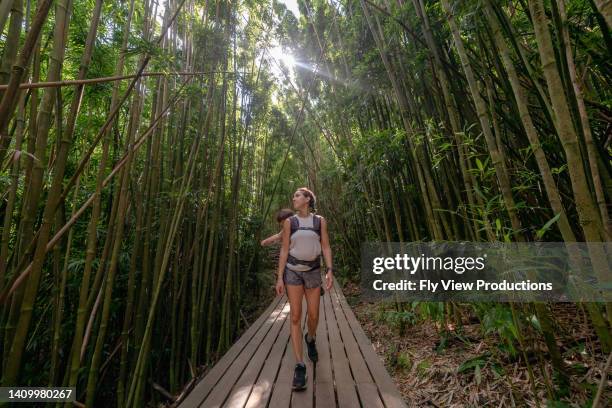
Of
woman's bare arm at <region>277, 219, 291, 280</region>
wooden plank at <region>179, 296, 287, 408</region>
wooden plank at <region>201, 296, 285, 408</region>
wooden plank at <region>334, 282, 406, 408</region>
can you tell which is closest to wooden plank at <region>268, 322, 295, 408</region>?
wooden plank at <region>201, 296, 285, 408</region>

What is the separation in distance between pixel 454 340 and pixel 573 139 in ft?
4.89

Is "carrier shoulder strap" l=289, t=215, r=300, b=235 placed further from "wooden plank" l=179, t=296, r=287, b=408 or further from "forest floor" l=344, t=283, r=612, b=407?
"forest floor" l=344, t=283, r=612, b=407

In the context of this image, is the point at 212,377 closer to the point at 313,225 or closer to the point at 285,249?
the point at 285,249

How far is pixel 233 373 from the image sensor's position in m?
1.76

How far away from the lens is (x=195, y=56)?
2564 mm

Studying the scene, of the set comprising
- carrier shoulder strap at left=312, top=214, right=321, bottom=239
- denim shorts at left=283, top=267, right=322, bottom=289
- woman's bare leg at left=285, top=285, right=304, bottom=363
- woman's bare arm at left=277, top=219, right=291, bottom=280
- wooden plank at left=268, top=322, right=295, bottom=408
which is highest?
carrier shoulder strap at left=312, top=214, right=321, bottom=239

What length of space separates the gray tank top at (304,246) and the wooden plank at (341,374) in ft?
2.25

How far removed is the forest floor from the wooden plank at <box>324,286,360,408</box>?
1.07 feet

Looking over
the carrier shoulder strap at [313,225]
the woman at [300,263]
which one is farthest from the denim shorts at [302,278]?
the carrier shoulder strap at [313,225]

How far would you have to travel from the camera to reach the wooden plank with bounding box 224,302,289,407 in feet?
4.83

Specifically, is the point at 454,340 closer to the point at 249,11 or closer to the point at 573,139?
the point at 573,139

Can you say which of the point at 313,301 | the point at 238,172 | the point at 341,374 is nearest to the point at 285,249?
the point at 313,301

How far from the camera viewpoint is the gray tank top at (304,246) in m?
1.73

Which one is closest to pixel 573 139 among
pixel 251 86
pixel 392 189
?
pixel 392 189
